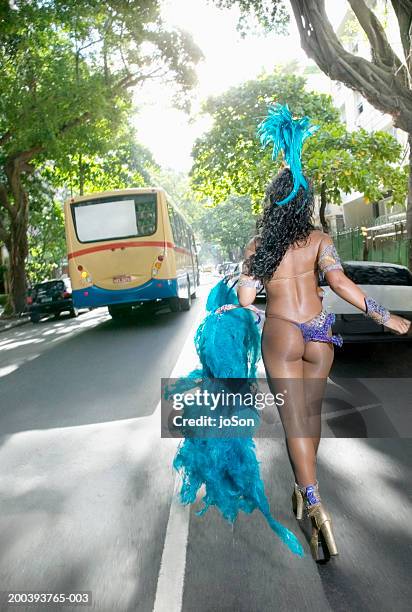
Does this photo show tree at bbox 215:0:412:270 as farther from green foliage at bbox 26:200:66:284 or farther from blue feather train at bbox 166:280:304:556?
green foliage at bbox 26:200:66:284

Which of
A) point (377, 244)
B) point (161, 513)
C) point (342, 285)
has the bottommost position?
point (161, 513)

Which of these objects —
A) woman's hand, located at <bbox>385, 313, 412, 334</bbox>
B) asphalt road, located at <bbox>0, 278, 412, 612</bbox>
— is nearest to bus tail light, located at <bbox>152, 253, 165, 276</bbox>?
asphalt road, located at <bbox>0, 278, 412, 612</bbox>

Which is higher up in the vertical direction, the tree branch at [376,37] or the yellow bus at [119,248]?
the tree branch at [376,37]

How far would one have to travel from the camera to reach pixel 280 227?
3.28 meters

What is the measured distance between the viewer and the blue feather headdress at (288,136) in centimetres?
325

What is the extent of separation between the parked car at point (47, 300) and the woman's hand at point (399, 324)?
21.4 metres

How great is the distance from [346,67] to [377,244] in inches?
499

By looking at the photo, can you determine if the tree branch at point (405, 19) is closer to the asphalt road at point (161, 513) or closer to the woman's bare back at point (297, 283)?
the asphalt road at point (161, 513)

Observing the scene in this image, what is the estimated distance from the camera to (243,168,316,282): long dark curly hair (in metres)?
3.26

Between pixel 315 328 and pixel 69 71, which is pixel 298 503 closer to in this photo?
pixel 315 328

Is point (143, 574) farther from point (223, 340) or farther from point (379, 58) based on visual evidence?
point (379, 58)

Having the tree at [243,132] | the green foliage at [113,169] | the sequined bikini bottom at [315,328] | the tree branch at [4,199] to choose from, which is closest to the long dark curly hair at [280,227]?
the sequined bikini bottom at [315,328]

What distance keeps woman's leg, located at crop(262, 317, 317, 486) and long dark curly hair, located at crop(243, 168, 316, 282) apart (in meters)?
0.28

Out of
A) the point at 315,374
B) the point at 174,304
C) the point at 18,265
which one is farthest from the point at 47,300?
the point at 315,374
